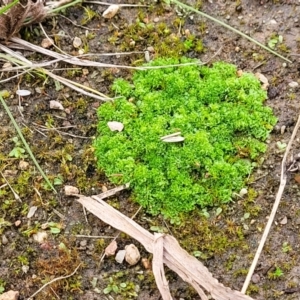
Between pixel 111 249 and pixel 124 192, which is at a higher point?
pixel 124 192

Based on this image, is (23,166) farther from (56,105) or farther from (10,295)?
(10,295)

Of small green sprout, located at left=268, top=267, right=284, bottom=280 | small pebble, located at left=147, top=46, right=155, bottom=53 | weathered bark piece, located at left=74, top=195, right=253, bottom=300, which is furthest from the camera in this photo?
small pebble, located at left=147, top=46, right=155, bottom=53

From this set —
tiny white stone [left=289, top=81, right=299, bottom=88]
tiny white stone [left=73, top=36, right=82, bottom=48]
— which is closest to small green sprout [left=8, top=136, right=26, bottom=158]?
tiny white stone [left=73, top=36, right=82, bottom=48]

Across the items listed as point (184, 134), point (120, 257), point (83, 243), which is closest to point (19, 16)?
point (184, 134)

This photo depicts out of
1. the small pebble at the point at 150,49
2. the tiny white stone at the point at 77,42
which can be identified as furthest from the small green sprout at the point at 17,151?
the small pebble at the point at 150,49

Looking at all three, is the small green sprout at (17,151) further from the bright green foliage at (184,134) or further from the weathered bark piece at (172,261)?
the weathered bark piece at (172,261)

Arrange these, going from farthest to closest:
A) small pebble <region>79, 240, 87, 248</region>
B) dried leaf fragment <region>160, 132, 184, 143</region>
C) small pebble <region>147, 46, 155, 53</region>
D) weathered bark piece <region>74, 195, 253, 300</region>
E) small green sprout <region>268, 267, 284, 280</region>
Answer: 1. small pebble <region>147, 46, 155, 53</region>
2. dried leaf fragment <region>160, 132, 184, 143</region>
3. small pebble <region>79, 240, 87, 248</region>
4. small green sprout <region>268, 267, 284, 280</region>
5. weathered bark piece <region>74, 195, 253, 300</region>

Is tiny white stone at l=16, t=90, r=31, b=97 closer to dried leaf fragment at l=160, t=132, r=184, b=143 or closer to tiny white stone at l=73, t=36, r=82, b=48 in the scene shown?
tiny white stone at l=73, t=36, r=82, b=48
